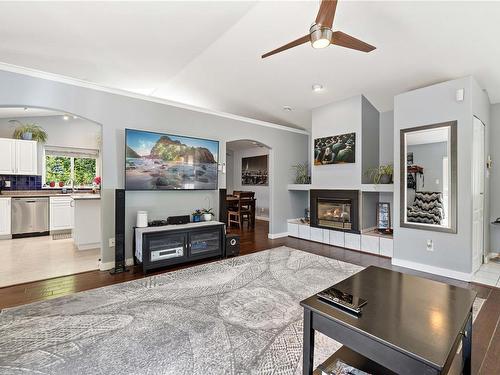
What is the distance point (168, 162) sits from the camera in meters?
3.98

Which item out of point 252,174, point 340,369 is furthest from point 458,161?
point 252,174

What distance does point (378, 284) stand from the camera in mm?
1736

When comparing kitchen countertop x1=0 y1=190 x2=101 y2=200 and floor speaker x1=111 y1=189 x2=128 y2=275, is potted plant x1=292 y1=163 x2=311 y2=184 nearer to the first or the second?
floor speaker x1=111 y1=189 x2=128 y2=275

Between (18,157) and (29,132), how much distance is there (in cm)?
62

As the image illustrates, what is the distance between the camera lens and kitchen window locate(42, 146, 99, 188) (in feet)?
20.5

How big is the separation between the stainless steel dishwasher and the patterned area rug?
4047mm

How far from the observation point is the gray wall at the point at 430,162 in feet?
11.4

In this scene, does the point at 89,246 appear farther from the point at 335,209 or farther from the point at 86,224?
the point at 335,209

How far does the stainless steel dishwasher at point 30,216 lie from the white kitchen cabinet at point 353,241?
6.55 metres

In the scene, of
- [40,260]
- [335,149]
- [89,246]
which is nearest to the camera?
[40,260]

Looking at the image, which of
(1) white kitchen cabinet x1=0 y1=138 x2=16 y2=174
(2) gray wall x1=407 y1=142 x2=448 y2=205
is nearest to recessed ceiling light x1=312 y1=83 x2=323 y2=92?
(2) gray wall x1=407 y1=142 x2=448 y2=205

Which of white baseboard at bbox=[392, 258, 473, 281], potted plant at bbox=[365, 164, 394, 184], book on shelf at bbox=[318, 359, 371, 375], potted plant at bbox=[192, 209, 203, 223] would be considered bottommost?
white baseboard at bbox=[392, 258, 473, 281]

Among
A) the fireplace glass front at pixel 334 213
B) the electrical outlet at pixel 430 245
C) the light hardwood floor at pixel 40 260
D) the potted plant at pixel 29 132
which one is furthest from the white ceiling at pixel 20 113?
the electrical outlet at pixel 430 245

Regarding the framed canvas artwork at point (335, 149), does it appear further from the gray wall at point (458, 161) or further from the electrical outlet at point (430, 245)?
the electrical outlet at point (430, 245)
